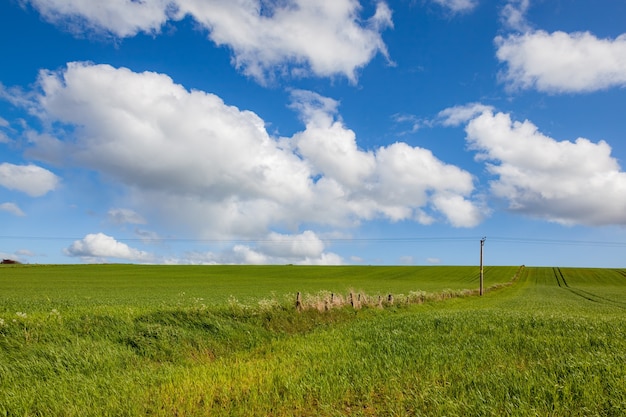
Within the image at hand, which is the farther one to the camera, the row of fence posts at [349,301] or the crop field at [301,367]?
the row of fence posts at [349,301]

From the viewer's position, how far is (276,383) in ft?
25.5

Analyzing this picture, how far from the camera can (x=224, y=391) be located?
7316 mm

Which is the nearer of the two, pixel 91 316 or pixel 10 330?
pixel 10 330

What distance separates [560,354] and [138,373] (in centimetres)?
A: 976

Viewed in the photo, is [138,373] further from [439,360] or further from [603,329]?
[603,329]

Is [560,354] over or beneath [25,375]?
over

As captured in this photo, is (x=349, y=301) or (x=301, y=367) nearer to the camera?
(x=301, y=367)

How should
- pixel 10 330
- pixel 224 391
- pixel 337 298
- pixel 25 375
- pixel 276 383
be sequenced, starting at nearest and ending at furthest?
pixel 224 391, pixel 276 383, pixel 25 375, pixel 10 330, pixel 337 298

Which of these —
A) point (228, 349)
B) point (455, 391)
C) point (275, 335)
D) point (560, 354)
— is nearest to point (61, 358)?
point (228, 349)

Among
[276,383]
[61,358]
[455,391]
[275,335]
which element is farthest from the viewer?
[275,335]

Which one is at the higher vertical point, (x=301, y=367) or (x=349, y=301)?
(x=301, y=367)

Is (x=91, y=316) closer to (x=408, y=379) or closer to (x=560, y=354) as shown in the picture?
(x=408, y=379)

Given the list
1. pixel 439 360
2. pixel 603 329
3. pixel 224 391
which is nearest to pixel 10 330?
pixel 224 391

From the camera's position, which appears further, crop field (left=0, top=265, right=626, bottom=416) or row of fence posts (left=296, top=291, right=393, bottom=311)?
row of fence posts (left=296, top=291, right=393, bottom=311)
